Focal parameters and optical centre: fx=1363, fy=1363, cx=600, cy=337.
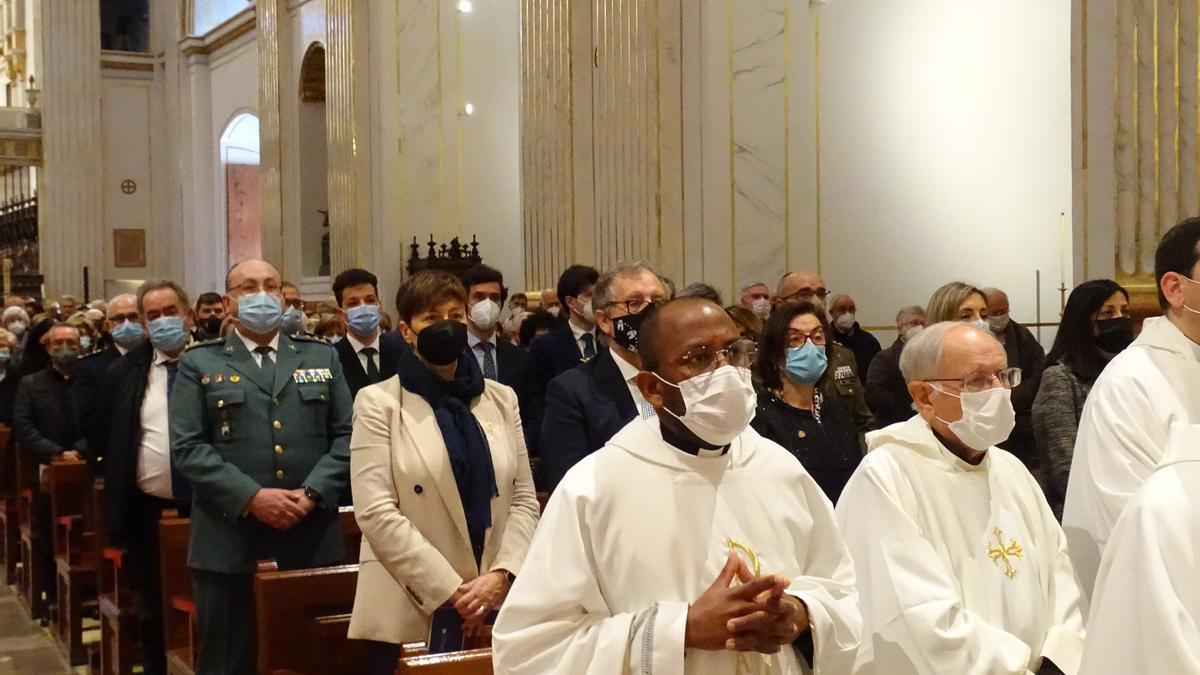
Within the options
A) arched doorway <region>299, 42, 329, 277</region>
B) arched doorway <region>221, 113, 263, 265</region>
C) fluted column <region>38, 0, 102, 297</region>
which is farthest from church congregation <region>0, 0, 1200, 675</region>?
fluted column <region>38, 0, 102, 297</region>

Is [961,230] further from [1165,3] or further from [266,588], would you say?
[266,588]

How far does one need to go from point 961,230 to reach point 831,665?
29.3 ft

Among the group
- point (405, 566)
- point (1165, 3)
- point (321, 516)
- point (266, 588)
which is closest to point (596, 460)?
point (405, 566)

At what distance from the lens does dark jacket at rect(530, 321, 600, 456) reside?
5738 mm

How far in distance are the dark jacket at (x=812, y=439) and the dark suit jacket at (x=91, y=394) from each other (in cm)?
342

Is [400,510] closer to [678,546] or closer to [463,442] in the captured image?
[463,442]

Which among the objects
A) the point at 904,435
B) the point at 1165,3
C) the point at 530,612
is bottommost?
the point at 530,612

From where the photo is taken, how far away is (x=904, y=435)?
321 centimetres

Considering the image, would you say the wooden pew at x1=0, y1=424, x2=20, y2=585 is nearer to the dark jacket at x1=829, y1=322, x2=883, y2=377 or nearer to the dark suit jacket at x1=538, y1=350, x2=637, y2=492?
the dark jacket at x1=829, y1=322, x2=883, y2=377

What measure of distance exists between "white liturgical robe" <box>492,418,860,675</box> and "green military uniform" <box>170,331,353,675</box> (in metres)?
2.32

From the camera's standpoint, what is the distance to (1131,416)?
3383 millimetres

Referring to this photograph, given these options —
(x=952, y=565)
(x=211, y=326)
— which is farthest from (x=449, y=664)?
(x=211, y=326)

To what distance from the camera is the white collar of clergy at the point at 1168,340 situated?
11.3 ft

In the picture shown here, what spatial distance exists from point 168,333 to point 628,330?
2499 mm
